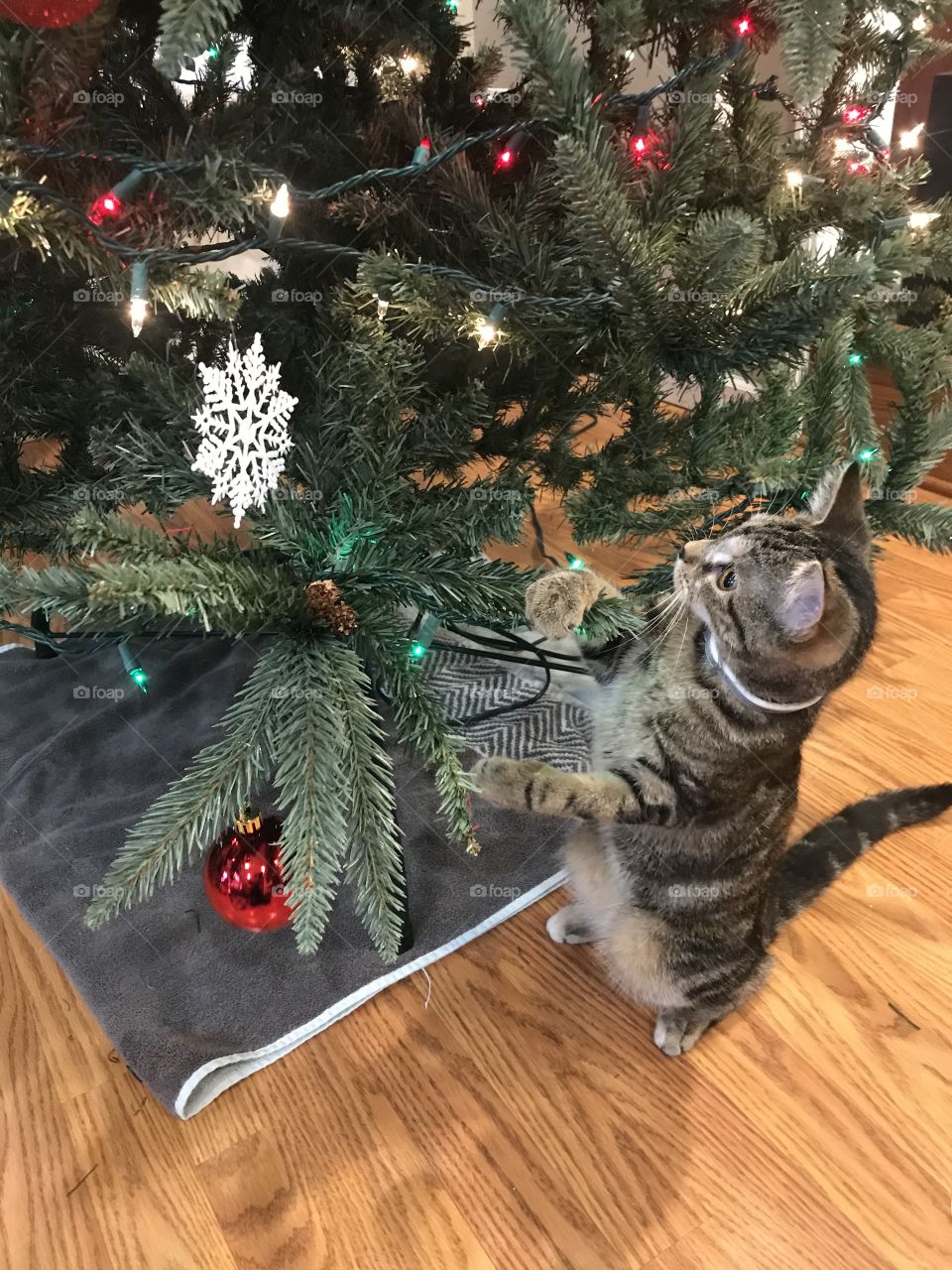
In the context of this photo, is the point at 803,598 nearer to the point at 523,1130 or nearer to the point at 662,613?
the point at 662,613

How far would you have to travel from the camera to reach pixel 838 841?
899 mm

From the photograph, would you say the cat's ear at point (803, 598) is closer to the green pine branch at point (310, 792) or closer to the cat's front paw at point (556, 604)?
the cat's front paw at point (556, 604)

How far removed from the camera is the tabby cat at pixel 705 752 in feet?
2.03

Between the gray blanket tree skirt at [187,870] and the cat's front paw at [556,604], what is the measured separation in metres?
0.44

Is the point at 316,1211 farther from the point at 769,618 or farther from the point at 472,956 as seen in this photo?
the point at 769,618

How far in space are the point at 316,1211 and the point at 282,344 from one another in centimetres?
77

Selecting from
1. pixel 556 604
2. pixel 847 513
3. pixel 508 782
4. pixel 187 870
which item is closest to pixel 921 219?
pixel 847 513

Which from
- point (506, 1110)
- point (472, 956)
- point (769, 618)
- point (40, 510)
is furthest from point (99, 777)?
point (769, 618)

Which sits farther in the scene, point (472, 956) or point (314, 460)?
point (472, 956)

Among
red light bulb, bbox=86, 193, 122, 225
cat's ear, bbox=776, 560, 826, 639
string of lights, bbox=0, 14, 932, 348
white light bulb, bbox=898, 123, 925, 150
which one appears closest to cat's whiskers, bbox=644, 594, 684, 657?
cat's ear, bbox=776, 560, 826, 639

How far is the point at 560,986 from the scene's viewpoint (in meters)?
0.85

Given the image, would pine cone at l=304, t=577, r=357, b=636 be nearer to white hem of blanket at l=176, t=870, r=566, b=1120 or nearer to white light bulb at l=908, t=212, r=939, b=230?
white hem of blanket at l=176, t=870, r=566, b=1120

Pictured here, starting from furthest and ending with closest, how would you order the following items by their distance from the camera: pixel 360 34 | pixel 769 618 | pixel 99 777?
pixel 99 777
pixel 360 34
pixel 769 618

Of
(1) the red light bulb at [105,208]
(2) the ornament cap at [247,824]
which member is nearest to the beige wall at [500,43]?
(1) the red light bulb at [105,208]
